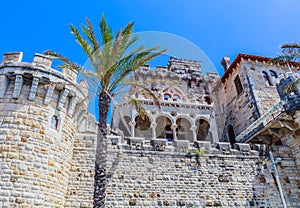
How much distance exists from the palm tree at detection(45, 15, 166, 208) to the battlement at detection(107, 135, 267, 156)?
2661 mm

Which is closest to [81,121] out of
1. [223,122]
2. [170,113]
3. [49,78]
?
[49,78]

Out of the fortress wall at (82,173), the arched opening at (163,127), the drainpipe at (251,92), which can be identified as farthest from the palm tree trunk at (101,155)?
the drainpipe at (251,92)

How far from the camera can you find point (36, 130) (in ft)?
28.8

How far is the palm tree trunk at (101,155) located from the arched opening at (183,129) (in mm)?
12430

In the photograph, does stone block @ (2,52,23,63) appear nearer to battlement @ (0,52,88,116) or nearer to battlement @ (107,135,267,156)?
battlement @ (0,52,88,116)

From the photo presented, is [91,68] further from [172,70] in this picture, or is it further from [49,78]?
[172,70]

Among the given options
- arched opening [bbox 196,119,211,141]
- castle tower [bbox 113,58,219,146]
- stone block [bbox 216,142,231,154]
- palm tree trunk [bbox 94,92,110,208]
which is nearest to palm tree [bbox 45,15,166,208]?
palm tree trunk [bbox 94,92,110,208]

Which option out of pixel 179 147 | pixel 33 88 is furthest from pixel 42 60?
pixel 179 147

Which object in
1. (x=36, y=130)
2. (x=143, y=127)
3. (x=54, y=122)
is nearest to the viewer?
(x=36, y=130)

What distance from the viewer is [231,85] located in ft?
72.6

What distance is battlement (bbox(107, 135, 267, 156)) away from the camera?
11.1 m

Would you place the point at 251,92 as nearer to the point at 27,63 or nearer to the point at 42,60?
the point at 42,60

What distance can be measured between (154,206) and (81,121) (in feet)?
16.8

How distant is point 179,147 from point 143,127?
28.0ft
